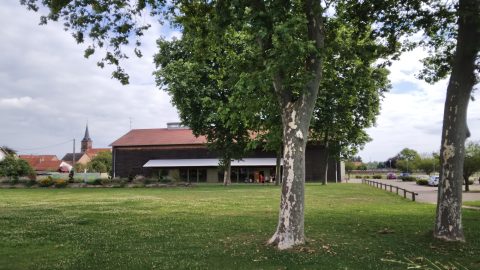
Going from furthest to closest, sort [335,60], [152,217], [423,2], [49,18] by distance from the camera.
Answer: [152,217] < [335,60] < [423,2] < [49,18]

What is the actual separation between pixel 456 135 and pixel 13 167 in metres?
62.8

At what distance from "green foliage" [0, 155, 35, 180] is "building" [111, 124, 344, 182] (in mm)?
13111

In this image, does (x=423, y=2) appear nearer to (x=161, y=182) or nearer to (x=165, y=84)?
(x=165, y=84)

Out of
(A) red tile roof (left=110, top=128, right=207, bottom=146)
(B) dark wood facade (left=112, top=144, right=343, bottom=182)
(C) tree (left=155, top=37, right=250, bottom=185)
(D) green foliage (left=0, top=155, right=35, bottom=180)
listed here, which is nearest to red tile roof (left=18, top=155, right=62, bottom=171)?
(D) green foliage (left=0, top=155, right=35, bottom=180)

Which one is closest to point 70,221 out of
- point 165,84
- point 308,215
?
point 308,215

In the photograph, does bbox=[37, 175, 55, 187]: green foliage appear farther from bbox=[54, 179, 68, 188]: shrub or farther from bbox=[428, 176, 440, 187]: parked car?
bbox=[428, 176, 440, 187]: parked car

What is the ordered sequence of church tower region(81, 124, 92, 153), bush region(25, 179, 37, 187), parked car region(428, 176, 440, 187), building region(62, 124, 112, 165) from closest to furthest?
bush region(25, 179, 37, 187), parked car region(428, 176, 440, 187), building region(62, 124, 112, 165), church tower region(81, 124, 92, 153)

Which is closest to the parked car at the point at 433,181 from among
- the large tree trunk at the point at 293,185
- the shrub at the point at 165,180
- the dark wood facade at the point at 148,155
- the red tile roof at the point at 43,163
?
the dark wood facade at the point at 148,155

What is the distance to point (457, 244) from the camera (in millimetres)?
10117

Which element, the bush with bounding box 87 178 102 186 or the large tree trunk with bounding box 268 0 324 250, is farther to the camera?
the bush with bounding box 87 178 102 186

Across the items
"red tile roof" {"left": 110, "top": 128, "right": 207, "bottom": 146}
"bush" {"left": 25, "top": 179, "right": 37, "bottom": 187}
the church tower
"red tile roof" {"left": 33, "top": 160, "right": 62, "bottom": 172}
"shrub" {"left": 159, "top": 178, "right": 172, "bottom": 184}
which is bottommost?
"bush" {"left": 25, "top": 179, "right": 37, "bottom": 187}

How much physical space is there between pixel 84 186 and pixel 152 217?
29.3 meters

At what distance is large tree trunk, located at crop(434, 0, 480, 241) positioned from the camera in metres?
10.4

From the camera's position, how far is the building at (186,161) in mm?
57938
